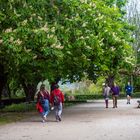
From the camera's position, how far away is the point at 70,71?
34844 mm

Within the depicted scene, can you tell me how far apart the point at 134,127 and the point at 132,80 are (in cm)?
5704

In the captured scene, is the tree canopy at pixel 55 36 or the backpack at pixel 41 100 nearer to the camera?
the tree canopy at pixel 55 36

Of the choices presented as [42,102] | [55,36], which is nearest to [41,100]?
[42,102]

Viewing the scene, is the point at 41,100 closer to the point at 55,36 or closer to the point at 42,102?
the point at 42,102

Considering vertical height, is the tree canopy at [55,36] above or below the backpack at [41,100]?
above

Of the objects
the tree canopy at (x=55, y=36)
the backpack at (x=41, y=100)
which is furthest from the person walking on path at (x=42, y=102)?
the tree canopy at (x=55, y=36)

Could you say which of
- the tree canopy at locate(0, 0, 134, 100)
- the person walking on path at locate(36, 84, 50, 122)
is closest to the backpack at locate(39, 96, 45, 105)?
the person walking on path at locate(36, 84, 50, 122)

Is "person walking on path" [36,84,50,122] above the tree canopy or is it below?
below

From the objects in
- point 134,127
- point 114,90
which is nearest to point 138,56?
point 114,90

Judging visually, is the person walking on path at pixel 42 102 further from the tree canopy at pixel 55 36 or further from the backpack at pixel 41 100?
the tree canopy at pixel 55 36

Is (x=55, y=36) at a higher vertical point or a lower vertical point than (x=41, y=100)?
higher

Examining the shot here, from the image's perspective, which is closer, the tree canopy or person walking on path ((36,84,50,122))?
the tree canopy

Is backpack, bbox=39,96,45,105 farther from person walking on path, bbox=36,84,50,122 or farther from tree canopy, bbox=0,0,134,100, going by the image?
tree canopy, bbox=0,0,134,100

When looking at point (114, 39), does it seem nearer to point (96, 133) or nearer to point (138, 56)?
point (96, 133)
